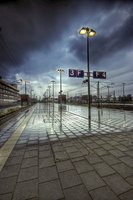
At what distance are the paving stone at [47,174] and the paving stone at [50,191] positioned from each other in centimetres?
12

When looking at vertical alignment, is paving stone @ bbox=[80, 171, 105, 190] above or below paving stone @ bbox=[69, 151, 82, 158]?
above

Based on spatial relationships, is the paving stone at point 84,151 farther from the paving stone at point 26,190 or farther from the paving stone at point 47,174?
the paving stone at point 26,190

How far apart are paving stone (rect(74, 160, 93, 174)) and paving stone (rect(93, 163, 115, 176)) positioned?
171 mm

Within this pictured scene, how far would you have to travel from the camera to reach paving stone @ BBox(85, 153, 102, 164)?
2905 millimetres

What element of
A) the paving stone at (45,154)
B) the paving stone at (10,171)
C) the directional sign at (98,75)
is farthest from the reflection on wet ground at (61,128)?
the directional sign at (98,75)

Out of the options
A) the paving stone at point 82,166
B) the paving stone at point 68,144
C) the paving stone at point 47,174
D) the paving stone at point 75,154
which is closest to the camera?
the paving stone at point 47,174

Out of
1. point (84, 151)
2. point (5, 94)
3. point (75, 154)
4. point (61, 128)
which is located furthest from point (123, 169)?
point (5, 94)

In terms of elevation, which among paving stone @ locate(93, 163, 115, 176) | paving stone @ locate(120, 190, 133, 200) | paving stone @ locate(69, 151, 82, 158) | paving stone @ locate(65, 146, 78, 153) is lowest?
paving stone @ locate(65, 146, 78, 153)

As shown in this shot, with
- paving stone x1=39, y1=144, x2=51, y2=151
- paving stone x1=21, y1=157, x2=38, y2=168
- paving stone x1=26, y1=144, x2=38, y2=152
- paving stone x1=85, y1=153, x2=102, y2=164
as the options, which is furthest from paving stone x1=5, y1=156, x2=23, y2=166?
paving stone x1=85, y1=153, x2=102, y2=164

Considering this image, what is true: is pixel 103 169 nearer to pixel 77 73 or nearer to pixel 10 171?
pixel 10 171

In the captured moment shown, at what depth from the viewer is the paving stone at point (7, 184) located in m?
1.95

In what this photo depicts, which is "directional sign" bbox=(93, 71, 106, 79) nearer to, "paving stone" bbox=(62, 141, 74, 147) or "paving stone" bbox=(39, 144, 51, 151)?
"paving stone" bbox=(62, 141, 74, 147)

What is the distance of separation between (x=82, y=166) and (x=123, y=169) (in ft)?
Result: 3.27

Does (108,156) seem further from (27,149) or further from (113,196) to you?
(27,149)
